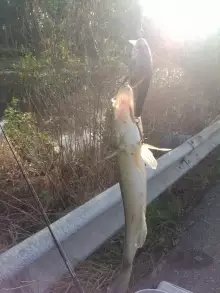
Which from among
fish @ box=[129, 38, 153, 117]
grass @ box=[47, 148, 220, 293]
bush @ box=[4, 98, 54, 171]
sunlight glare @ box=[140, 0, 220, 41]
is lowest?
grass @ box=[47, 148, 220, 293]

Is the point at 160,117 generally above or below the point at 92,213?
below

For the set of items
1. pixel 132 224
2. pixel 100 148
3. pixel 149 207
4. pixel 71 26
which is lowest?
pixel 149 207

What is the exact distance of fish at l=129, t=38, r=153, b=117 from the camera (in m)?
2.24

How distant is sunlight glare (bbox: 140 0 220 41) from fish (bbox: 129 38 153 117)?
4.91 m

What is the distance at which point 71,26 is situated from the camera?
15.6ft

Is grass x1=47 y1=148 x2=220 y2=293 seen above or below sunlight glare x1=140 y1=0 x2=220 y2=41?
below

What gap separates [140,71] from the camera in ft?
7.37

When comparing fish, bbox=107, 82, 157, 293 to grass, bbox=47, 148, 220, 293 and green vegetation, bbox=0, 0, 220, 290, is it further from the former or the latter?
green vegetation, bbox=0, 0, 220, 290

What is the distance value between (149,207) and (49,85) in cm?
181

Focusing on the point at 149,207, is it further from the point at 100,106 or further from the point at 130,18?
the point at 130,18

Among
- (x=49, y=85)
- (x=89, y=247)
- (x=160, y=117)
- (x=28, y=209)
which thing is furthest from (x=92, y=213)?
(x=160, y=117)

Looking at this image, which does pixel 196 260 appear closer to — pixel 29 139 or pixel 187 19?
pixel 29 139

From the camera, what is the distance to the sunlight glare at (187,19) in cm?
720

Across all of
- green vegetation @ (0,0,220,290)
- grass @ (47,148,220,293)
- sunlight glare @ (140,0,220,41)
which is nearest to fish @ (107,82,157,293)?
grass @ (47,148,220,293)
